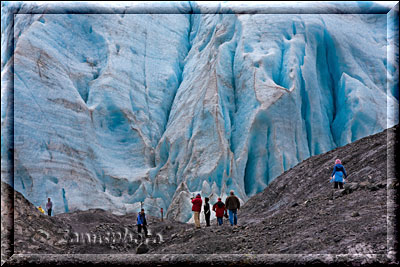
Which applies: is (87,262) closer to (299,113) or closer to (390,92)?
(299,113)

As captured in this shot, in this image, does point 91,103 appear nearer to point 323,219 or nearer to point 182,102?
point 182,102

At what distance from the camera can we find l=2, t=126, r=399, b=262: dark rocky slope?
802 cm

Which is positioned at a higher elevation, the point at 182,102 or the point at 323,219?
the point at 182,102

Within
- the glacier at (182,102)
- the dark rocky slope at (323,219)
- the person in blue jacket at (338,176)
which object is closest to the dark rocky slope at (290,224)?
the dark rocky slope at (323,219)

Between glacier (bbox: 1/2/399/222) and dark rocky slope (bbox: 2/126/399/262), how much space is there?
7762mm

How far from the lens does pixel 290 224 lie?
10008mm

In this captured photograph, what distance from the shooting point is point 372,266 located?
647 centimetres

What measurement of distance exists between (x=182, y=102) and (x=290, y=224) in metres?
22.1

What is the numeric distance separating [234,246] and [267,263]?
2.56 meters

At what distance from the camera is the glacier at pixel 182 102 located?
26.5 m

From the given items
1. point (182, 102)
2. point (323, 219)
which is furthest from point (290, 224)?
point (182, 102)

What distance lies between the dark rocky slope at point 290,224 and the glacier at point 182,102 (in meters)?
7.76

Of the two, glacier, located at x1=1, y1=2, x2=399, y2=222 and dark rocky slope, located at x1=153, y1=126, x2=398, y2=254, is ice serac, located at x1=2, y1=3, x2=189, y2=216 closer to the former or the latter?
glacier, located at x1=1, y1=2, x2=399, y2=222

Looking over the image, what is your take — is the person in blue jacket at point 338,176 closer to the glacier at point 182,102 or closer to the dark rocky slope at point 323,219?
the dark rocky slope at point 323,219
